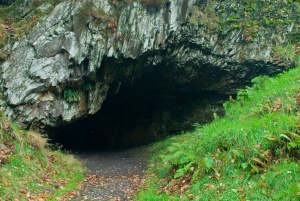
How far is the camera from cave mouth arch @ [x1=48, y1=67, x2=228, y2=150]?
18578mm

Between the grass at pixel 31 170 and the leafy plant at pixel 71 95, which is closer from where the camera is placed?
the grass at pixel 31 170

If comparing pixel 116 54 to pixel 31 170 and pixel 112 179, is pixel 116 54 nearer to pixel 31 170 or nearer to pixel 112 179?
pixel 112 179

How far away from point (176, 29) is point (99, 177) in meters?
7.34

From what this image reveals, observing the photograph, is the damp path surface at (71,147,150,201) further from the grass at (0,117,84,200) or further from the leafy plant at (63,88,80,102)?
the leafy plant at (63,88,80,102)

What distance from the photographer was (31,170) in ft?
26.6

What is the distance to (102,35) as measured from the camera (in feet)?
40.0

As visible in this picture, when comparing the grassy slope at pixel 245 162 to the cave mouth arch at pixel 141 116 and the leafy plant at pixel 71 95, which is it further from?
the cave mouth arch at pixel 141 116

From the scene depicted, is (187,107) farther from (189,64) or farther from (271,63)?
(271,63)

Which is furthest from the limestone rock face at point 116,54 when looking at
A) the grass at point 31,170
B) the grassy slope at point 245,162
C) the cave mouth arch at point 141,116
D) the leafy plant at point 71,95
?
the grassy slope at point 245,162

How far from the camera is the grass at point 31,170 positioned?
267 inches

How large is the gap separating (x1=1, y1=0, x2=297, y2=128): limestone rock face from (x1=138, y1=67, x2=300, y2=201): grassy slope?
545 centimetres

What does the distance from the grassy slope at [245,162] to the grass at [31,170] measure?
7.69ft

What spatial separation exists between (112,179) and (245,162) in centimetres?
479

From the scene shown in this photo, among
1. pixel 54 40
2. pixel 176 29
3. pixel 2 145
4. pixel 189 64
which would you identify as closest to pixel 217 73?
pixel 189 64
